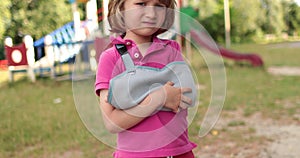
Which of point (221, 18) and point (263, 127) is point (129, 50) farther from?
point (221, 18)

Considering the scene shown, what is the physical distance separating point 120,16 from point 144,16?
0.08 meters

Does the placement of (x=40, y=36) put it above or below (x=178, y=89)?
below

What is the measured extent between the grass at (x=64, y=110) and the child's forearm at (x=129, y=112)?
1.35 m

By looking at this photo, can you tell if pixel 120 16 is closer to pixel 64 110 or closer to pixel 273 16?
pixel 64 110

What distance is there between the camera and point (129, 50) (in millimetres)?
973

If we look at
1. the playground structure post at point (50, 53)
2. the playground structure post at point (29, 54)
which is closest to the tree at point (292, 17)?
the playground structure post at point (50, 53)

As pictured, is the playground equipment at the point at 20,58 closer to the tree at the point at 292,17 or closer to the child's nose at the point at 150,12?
the child's nose at the point at 150,12

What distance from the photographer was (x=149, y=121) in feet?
3.17

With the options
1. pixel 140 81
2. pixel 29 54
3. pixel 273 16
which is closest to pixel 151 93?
pixel 140 81

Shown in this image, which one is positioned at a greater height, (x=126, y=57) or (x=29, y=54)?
(x=126, y=57)

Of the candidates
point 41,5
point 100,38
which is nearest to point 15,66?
point 41,5

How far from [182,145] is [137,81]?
10.9 inches

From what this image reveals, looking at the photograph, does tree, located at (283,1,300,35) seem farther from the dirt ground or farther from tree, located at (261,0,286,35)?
the dirt ground

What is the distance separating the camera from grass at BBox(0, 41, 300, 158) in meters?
3.48
